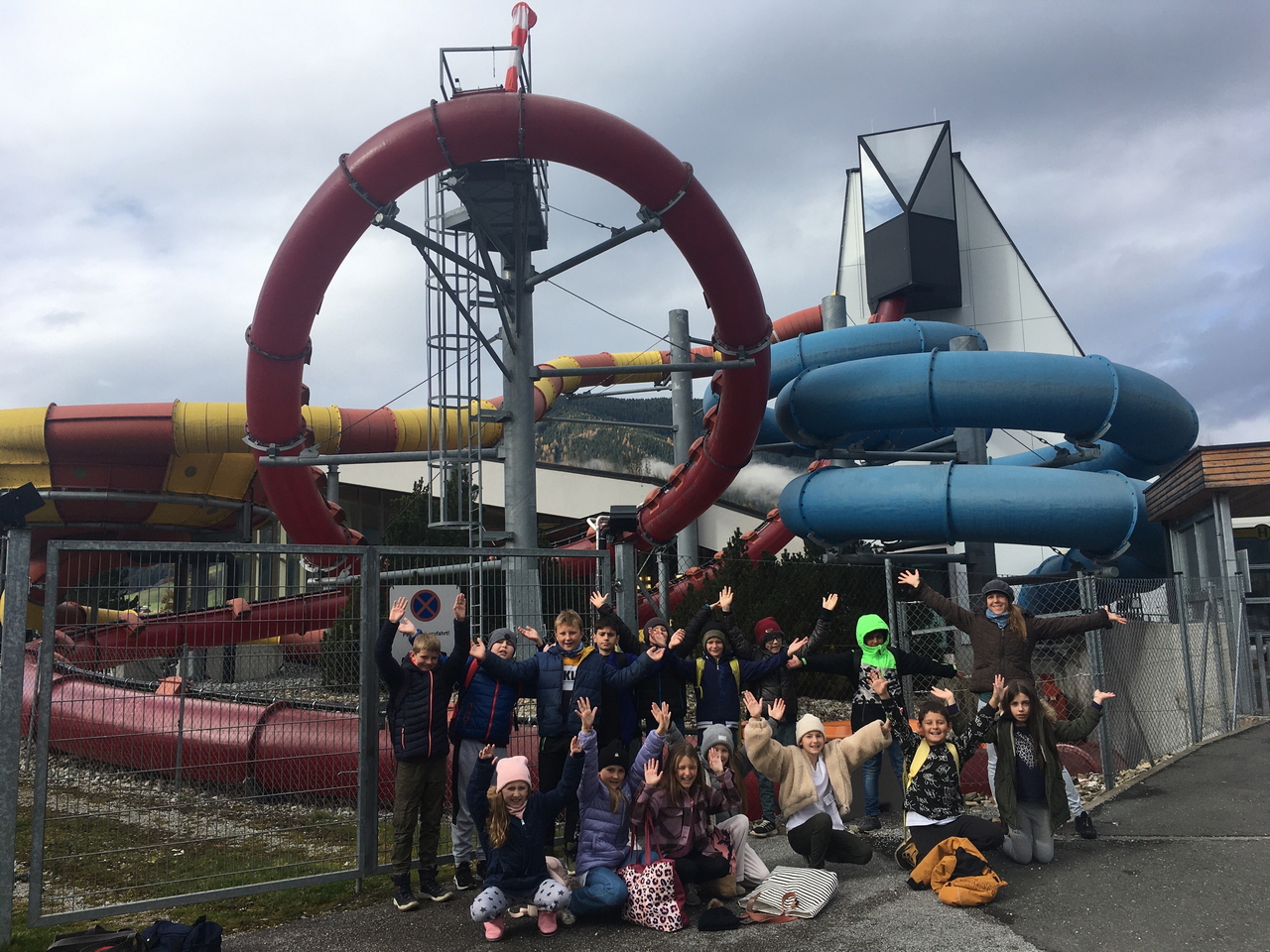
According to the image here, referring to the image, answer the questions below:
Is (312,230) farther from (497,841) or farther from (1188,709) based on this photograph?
(1188,709)

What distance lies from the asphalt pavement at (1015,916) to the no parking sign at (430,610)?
1.51 metres

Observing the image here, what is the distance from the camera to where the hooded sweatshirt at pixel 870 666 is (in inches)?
276

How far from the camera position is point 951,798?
18.9 ft

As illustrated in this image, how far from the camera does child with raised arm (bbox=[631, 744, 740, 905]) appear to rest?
208 inches

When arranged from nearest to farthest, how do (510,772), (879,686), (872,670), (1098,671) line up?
1. (510,772)
2. (879,686)
3. (872,670)
4. (1098,671)

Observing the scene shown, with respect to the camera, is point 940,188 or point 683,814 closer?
point 683,814

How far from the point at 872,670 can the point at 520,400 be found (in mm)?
5795

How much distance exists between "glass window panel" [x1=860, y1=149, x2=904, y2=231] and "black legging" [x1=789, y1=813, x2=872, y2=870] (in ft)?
72.7

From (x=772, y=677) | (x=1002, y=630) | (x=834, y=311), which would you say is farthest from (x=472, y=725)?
(x=834, y=311)

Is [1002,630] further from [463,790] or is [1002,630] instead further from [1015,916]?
[463,790]

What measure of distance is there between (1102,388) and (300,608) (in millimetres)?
10587

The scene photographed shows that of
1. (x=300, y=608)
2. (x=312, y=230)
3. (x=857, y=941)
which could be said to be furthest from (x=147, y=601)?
(x=312, y=230)

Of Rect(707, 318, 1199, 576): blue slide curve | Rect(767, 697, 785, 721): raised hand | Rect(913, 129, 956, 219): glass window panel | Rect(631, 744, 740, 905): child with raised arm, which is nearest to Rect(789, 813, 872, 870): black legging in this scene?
Rect(631, 744, 740, 905): child with raised arm

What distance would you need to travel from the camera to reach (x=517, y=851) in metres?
5.11
